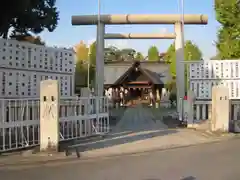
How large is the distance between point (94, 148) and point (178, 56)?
1257cm

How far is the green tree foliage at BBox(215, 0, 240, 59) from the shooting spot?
20.9 m

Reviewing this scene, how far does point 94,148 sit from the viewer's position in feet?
40.0

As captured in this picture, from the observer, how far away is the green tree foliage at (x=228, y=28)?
20.9 meters

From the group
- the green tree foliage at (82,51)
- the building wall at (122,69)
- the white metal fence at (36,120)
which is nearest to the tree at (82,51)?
the green tree foliage at (82,51)

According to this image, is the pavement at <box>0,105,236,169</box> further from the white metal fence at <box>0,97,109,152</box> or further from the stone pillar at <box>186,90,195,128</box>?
the stone pillar at <box>186,90,195,128</box>

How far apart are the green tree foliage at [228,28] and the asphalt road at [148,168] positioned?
11219 mm

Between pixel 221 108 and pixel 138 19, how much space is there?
29.1ft

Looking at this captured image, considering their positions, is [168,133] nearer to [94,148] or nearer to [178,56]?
[94,148]

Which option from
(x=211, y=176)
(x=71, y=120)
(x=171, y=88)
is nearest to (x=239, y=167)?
(x=211, y=176)

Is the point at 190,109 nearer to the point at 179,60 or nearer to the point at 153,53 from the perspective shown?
A: the point at 179,60

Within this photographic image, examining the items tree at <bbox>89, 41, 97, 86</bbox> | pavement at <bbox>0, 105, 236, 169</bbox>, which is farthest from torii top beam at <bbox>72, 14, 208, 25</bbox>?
tree at <bbox>89, 41, 97, 86</bbox>

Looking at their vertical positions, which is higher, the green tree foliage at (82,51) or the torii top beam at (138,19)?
the green tree foliage at (82,51)

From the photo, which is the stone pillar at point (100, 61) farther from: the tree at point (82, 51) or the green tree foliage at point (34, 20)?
the tree at point (82, 51)

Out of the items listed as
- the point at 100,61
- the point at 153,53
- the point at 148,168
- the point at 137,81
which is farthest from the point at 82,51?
the point at 148,168
